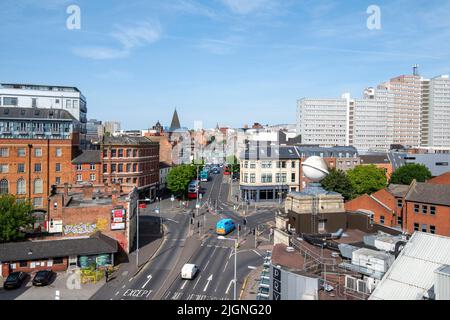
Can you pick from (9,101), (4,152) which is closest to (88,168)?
(4,152)

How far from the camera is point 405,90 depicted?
189 meters

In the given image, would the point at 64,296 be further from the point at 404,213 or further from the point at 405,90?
the point at 405,90

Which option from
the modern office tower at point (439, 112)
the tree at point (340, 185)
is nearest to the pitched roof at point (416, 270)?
the tree at point (340, 185)

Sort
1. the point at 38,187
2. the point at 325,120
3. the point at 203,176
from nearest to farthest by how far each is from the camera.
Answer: the point at 38,187, the point at 203,176, the point at 325,120

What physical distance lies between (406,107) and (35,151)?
592ft

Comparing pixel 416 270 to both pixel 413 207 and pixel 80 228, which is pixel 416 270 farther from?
pixel 80 228

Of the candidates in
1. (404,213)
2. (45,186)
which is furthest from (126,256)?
(404,213)

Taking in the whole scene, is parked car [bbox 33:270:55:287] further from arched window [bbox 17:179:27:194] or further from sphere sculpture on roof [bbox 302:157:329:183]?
arched window [bbox 17:179:27:194]

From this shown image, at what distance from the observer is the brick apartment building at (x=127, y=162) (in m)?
75.6

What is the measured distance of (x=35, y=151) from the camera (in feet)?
224

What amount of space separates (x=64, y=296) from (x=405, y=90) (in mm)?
195246

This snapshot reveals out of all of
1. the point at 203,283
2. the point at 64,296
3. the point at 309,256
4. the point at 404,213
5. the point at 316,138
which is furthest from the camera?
the point at 316,138

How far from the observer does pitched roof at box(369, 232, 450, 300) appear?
1889 cm

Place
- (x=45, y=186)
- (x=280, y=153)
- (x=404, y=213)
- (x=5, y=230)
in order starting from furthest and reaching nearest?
(x=280, y=153) < (x=45, y=186) < (x=404, y=213) < (x=5, y=230)
